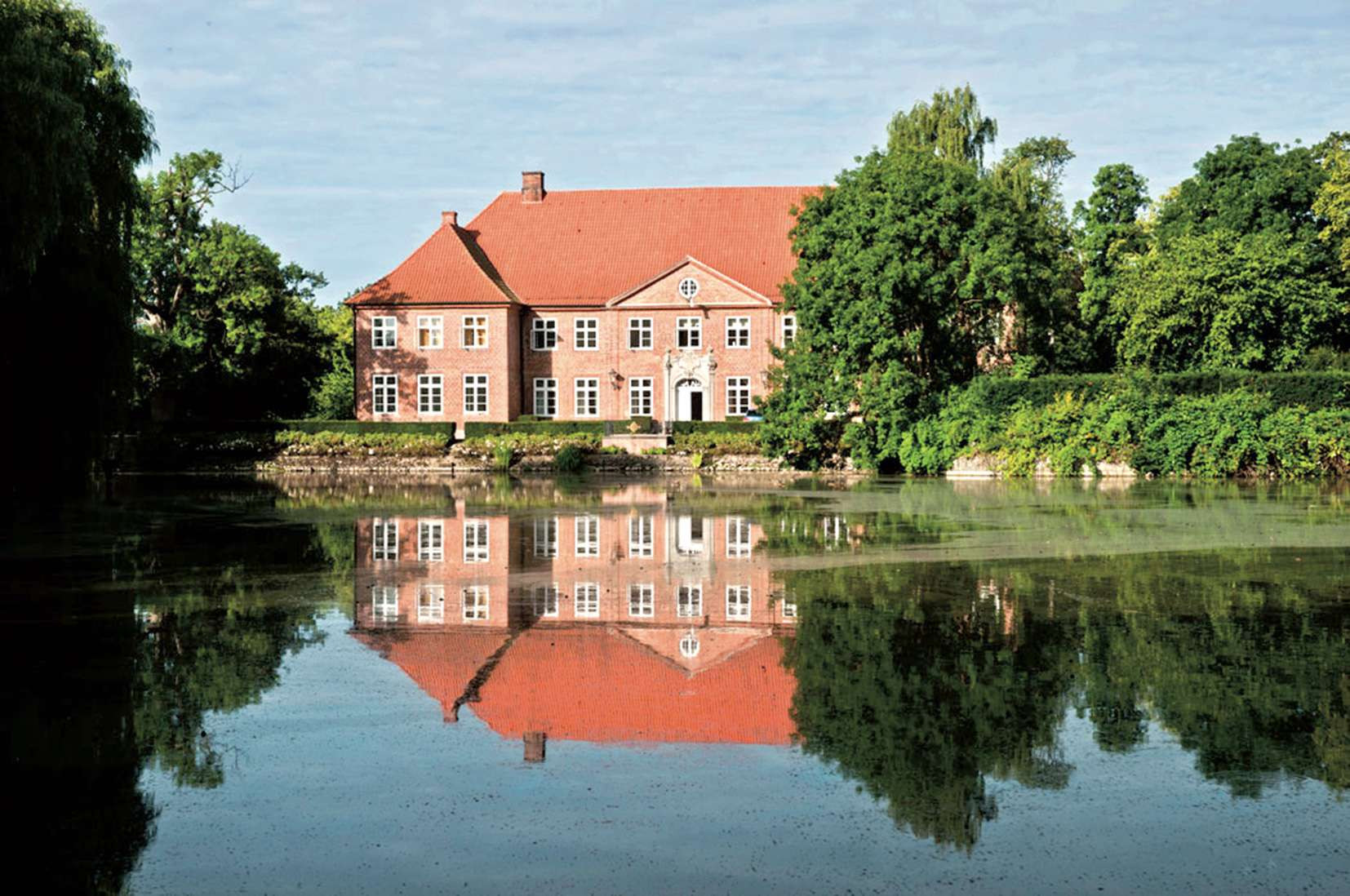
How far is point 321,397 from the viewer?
65.6 m

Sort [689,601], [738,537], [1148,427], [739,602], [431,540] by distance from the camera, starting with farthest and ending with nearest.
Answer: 1. [1148,427]
2. [738,537]
3. [431,540]
4. [689,601]
5. [739,602]

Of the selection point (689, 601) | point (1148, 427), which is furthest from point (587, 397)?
point (689, 601)

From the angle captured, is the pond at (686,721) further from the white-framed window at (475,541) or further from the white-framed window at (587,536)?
the white-framed window at (587,536)

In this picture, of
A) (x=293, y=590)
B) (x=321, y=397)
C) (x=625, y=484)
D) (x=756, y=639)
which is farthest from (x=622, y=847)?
(x=321, y=397)

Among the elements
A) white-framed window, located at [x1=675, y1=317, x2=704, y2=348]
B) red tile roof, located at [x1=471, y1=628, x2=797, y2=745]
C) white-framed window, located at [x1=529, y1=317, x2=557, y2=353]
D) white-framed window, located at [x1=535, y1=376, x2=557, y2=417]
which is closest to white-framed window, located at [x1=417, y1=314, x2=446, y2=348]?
white-framed window, located at [x1=529, y1=317, x2=557, y2=353]

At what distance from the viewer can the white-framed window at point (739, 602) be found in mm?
11898

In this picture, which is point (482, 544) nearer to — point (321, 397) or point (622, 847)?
point (622, 847)

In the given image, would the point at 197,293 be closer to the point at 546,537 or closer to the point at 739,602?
the point at 546,537

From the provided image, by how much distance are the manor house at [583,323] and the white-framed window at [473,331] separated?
5 cm

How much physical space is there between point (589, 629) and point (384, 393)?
47.2m

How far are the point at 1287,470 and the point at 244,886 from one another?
3512 cm

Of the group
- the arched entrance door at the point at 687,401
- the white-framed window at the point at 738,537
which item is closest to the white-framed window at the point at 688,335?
the arched entrance door at the point at 687,401

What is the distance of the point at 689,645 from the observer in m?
10.4

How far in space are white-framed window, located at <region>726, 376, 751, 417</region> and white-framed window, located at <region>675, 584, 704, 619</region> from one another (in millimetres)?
42416
